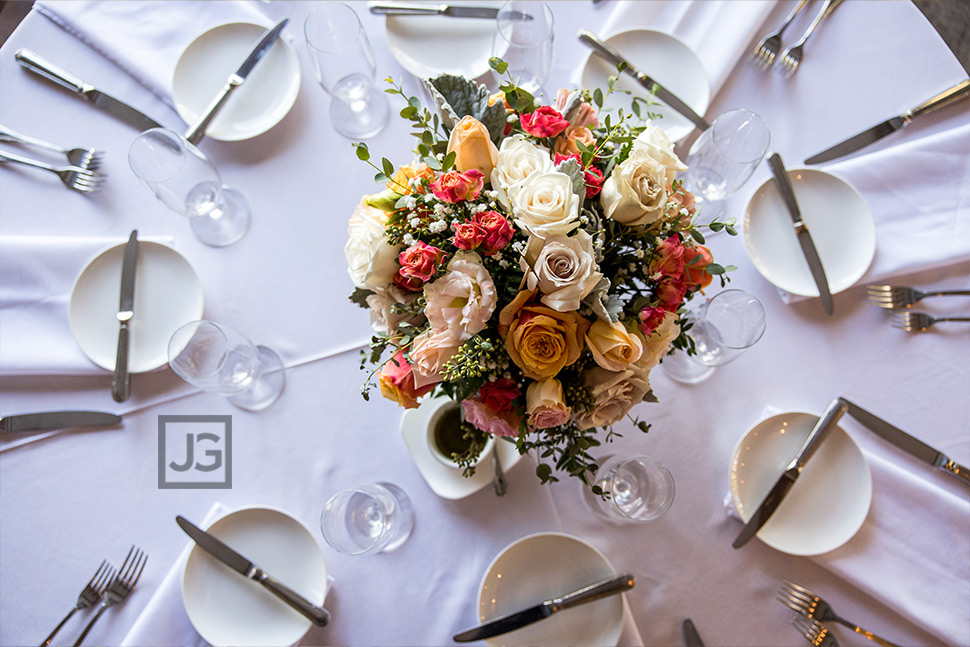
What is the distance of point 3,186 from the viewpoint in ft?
5.06

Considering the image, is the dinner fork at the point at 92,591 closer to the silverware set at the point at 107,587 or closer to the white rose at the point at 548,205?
the silverware set at the point at 107,587

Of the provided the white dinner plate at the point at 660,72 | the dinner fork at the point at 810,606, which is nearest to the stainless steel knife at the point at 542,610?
the dinner fork at the point at 810,606

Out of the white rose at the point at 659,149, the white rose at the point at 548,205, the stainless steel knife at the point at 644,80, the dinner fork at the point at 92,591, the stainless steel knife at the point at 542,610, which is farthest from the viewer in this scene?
the stainless steel knife at the point at 644,80

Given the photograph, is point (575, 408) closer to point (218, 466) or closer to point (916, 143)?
point (218, 466)

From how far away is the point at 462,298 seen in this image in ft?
2.73

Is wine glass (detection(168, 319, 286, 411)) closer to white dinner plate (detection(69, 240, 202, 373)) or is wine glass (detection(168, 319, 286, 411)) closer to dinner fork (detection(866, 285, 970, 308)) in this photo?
white dinner plate (detection(69, 240, 202, 373))

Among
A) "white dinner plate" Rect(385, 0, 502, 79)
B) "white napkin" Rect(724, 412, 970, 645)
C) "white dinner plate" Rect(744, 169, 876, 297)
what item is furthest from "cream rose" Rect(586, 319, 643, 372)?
"white dinner plate" Rect(385, 0, 502, 79)

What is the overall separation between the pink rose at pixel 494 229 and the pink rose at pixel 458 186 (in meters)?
0.04

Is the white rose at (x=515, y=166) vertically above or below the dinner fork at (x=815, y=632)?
above

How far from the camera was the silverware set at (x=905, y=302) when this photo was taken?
1.43 meters

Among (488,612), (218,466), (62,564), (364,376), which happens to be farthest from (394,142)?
(62,564)

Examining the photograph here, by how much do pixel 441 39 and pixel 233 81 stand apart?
534mm

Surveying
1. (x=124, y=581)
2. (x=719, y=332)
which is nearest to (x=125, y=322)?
(x=124, y=581)

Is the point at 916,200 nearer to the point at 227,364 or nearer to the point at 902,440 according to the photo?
the point at 902,440
